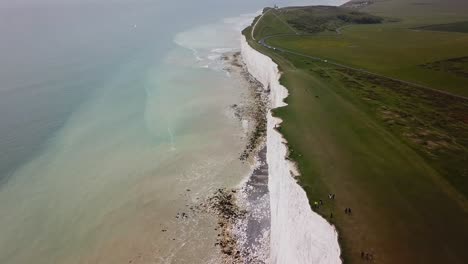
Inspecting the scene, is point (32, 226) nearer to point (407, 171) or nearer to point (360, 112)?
point (407, 171)

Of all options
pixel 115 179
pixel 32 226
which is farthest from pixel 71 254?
pixel 115 179

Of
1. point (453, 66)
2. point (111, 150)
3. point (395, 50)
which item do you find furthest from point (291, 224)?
point (395, 50)

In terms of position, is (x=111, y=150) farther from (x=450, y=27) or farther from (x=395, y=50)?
(x=450, y=27)

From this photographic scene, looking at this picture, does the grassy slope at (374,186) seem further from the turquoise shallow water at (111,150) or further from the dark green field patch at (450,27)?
the dark green field patch at (450,27)

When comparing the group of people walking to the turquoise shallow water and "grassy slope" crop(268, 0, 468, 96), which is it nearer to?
the turquoise shallow water

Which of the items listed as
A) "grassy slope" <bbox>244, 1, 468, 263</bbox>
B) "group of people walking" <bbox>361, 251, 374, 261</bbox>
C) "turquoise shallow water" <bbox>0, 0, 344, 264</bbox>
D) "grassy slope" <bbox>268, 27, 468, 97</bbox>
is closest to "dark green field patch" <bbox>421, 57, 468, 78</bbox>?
"grassy slope" <bbox>268, 27, 468, 97</bbox>

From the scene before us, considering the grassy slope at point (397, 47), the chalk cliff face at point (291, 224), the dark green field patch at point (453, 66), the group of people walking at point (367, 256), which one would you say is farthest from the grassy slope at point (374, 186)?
the dark green field patch at point (453, 66)
